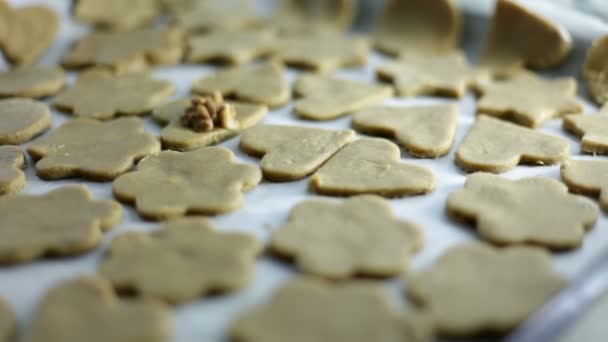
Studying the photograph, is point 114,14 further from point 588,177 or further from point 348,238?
point 588,177

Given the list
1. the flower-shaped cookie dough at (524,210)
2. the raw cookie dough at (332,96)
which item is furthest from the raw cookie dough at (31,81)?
the flower-shaped cookie dough at (524,210)

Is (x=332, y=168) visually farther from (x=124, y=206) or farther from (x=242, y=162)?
(x=124, y=206)

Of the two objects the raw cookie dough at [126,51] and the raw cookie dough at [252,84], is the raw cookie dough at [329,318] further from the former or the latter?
the raw cookie dough at [126,51]

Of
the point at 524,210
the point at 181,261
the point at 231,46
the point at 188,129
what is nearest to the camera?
the point at 181,261

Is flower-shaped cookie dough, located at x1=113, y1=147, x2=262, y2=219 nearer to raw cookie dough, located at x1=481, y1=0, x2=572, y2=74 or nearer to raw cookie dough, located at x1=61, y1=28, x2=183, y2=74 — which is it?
raw cookie dough, located at x1=61, y1=28, x2=183, y2=74

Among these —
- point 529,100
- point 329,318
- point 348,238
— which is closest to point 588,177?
point 529,100

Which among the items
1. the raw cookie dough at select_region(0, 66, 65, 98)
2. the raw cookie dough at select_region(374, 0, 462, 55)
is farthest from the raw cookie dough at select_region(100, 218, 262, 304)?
the raw cookie dough at select_region(374, 0, 462, 55)
